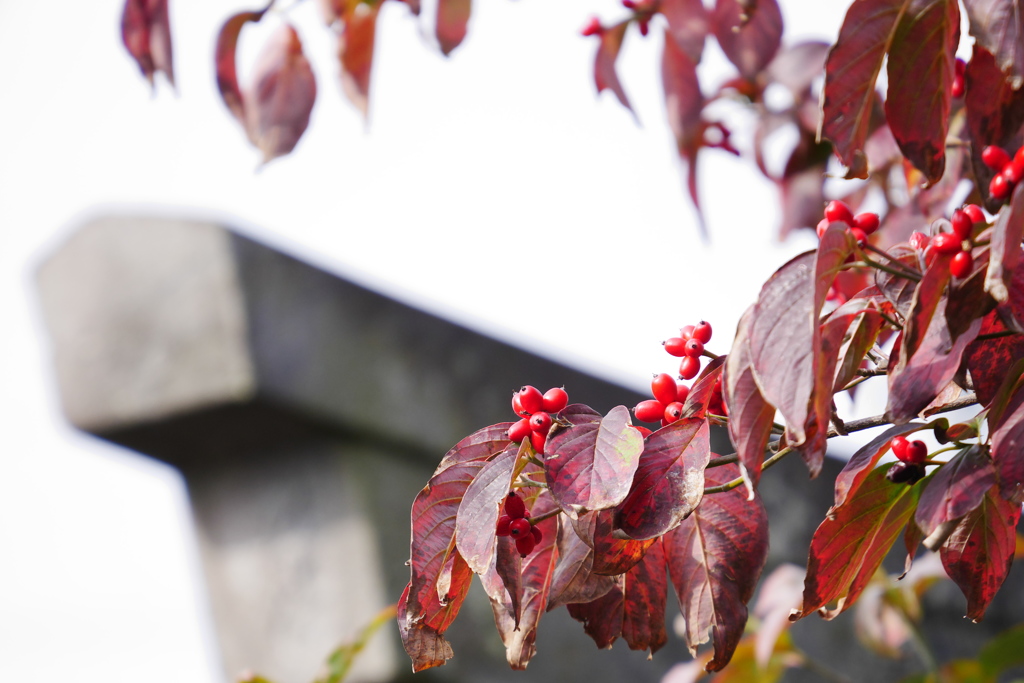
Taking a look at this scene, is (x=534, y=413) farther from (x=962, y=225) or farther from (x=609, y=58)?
(x=609, y=58)

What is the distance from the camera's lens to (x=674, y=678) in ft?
4.27

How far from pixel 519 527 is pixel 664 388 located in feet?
0.43

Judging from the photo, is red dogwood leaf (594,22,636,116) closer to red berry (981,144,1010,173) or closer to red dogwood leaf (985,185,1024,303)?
red berry (981,144,1010,173)

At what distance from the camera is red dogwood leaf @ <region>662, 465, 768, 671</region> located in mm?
560

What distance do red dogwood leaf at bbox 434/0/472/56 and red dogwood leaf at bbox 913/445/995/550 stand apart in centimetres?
68

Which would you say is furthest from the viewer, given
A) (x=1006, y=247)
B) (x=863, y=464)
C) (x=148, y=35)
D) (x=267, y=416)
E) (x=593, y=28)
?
(x=267, y=416)

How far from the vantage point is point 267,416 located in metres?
1.77

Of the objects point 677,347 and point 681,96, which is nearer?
point 677,347

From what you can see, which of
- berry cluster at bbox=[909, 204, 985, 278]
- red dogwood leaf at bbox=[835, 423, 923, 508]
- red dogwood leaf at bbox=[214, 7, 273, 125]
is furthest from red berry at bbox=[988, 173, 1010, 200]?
red dogwood leaf at bbox=[214, 7, 273, 125]

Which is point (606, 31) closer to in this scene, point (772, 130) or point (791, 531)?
point (772, 130)

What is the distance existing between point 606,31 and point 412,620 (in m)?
0.79

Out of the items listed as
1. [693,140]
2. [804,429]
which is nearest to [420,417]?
[693,140]

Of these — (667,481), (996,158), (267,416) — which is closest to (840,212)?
(996,158)

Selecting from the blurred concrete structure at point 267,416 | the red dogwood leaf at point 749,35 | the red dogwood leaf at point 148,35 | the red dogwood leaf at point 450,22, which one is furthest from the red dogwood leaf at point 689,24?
the blurred concrete structure at point 267,416
